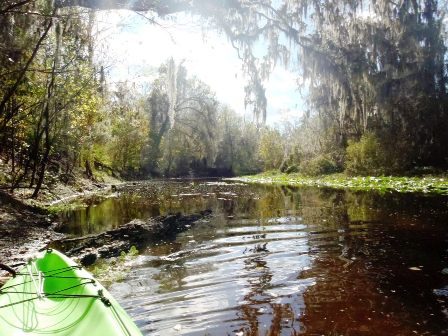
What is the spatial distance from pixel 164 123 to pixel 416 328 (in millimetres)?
41296

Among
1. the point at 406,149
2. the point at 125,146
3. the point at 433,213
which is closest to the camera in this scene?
the point at 433,213

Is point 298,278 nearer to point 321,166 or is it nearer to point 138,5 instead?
point 138,5

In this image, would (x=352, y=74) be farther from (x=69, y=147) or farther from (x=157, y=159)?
(x=157, y=159)

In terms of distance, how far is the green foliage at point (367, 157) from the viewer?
990 inches

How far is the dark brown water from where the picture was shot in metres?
4.44

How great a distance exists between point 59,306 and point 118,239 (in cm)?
507

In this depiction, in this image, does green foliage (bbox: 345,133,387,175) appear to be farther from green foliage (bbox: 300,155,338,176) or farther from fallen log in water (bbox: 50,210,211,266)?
fallen log in water (bbox: 50,210,211,266)

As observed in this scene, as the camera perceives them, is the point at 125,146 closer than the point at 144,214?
No

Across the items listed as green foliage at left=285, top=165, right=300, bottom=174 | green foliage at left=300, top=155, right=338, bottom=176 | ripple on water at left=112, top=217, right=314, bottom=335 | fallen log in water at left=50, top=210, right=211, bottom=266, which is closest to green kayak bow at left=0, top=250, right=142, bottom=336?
ripple on water at left=112, top=217, right=314, bottom=335

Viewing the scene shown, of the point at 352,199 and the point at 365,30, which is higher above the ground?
the point at 365,30

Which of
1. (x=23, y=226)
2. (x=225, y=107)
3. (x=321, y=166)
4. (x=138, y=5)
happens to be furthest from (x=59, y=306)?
(x=225, y=107)

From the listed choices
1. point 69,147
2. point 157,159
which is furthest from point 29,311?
point 157,159

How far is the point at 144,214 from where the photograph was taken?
13961mm

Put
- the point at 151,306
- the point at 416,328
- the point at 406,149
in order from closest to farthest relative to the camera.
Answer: the point at 416,328, the point at 151,306, the point at 406,149
